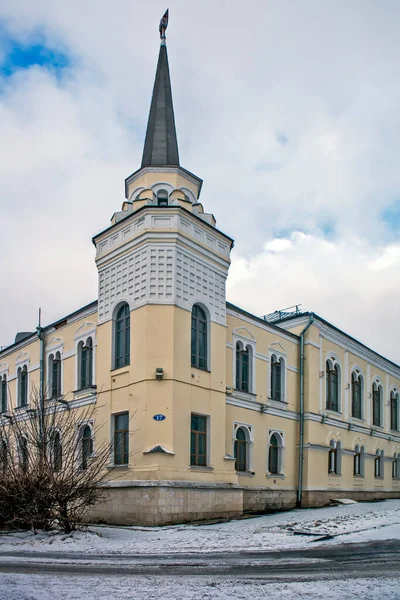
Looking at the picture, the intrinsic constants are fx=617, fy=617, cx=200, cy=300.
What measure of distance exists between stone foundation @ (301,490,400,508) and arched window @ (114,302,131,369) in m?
9.86

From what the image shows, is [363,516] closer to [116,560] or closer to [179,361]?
[179,361]

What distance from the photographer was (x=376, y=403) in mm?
32531

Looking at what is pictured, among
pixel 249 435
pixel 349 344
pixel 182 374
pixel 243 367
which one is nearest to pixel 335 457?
pixel 349 344

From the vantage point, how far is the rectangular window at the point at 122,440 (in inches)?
755

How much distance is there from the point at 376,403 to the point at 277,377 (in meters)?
9.82

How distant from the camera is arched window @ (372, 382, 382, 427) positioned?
3212 cm

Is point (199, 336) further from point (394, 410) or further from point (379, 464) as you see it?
point (394, 410)

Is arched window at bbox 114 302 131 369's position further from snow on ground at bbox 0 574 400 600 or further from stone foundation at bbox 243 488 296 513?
snow on ground at bbox 0 574 400 600

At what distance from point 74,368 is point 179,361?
248 inches

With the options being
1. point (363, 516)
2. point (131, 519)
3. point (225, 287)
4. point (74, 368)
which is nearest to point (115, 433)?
point (131, 519)

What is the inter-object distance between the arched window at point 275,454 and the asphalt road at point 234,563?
12108mm

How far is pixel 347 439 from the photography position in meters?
28.5

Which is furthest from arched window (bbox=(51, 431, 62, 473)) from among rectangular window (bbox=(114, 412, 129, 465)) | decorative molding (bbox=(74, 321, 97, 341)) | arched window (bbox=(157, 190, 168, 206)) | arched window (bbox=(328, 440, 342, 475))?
arched window (bbox=(328, 440, 342, 475))

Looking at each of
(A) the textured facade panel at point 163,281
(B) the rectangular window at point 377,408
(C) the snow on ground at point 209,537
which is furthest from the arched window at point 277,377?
(B) the rectangular window at point 377,408
